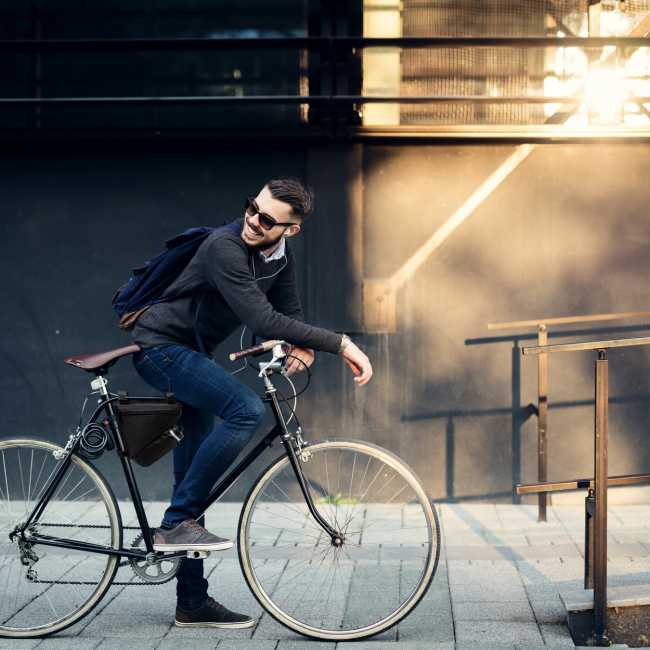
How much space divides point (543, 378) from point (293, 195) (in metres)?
2.31

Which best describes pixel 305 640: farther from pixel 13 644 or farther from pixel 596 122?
pixel 596 122

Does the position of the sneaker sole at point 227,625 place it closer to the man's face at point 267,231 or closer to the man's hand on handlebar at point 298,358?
the man's hand on handlebar at point 298,358

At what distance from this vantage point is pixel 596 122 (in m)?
4.88

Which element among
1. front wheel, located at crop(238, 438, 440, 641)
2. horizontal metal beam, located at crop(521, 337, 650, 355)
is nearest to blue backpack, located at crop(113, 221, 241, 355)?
front wheel, located at crop(238, 438, 440, 641)

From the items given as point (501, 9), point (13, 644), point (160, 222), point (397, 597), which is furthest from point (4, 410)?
point (501, 9)

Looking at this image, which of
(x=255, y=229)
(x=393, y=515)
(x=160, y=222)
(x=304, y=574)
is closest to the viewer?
(x=255, y=229)

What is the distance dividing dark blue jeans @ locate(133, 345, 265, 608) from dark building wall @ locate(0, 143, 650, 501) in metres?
2.05

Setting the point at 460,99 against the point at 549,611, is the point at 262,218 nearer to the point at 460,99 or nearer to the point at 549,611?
the point at 549,611

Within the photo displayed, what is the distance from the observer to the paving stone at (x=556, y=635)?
2.91 meters

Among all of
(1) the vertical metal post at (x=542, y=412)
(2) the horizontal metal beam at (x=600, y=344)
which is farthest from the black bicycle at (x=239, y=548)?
(1) the vertical metal post at (x=542, y=412)

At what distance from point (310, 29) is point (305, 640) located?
3.94m

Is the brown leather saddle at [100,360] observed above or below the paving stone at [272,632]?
above

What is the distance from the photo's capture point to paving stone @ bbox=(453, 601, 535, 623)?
315 cm

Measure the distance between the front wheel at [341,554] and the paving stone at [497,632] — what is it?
0.29m
